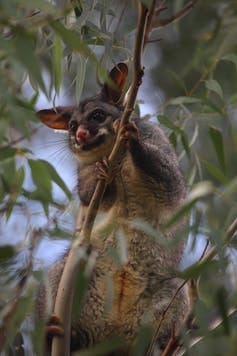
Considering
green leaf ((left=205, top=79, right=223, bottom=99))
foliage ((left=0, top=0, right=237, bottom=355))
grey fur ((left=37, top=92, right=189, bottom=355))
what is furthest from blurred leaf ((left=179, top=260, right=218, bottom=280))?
grey fur ((left=37, top=92, right=189, bottom=355))

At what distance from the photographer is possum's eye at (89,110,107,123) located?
5176mm

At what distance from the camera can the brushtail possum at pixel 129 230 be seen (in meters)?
4.63

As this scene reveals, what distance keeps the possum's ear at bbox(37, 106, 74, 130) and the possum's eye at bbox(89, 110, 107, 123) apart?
0.68ft

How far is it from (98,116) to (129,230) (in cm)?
81

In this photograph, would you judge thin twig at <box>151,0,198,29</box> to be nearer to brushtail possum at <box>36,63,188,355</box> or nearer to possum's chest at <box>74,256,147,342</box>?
brushtail possum at <box>36,63,188,355</box>

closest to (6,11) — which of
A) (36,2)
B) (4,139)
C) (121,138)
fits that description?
(36,2)

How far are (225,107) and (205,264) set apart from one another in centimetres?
136

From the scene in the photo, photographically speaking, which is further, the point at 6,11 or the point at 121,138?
the point at 121,138

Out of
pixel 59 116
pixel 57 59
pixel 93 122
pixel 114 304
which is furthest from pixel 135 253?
pixel 57 59

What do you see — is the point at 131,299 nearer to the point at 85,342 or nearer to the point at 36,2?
the point at 85,342

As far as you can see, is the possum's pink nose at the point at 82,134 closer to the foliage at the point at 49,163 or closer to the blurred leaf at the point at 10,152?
the foliage at the point at 49,163

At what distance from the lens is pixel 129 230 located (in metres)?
4.85

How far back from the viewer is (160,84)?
877 centimetres

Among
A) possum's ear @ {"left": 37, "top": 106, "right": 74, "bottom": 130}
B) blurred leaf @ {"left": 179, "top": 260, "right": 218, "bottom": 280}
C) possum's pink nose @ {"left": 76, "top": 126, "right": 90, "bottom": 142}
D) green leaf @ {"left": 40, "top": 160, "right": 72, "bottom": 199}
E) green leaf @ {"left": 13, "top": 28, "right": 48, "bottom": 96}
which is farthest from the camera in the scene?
possum's ear @ {"left": 37, "top": 106, "right": 74, "bottom": 130}
